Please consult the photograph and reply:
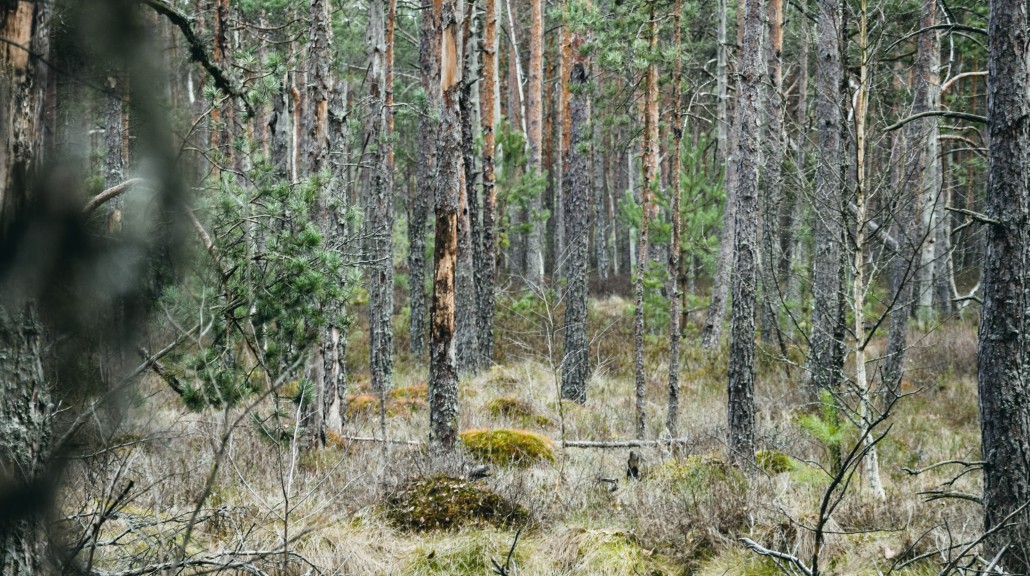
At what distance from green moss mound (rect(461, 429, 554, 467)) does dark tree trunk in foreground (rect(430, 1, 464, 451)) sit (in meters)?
0.46

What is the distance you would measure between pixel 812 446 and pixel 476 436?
354 cm

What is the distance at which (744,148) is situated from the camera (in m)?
6.65

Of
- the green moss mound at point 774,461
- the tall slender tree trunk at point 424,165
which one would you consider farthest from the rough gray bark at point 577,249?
the green moss mound at point 774,461

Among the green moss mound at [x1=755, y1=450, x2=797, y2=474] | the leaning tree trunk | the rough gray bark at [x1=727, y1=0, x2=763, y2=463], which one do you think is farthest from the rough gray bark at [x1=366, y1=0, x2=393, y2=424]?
the green moss mound at [x1=755, y1=450, x2=797, y2=474]

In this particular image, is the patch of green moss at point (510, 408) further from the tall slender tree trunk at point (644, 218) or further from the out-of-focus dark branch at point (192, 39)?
the out-of-focus dark branch at point (192, 39)

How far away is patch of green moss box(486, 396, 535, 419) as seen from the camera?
929 cm

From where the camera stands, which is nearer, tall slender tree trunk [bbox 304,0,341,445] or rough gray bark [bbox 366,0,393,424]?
tall slender tree trunk [bbox 304,0,341,445]

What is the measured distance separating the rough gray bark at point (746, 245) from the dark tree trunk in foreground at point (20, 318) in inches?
216

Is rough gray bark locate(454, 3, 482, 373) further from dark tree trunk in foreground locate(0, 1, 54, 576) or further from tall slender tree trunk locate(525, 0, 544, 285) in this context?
dark tree trunk in foreground locate(0, 1, 54, 576)

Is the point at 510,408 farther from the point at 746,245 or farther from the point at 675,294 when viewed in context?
the point at 746,245

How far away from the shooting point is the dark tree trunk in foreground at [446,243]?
655 centimetres

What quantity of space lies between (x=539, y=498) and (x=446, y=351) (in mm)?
1653

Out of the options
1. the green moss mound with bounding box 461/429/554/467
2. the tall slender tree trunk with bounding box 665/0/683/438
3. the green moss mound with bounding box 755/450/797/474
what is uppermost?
the tall slender tree trunk with bounding box 665/0/683/438

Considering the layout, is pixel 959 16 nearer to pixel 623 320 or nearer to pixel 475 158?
pixel 623 320
